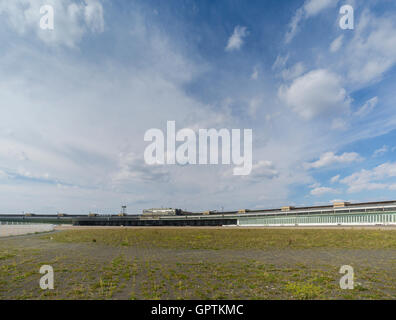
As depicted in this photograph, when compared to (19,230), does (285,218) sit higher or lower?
lower

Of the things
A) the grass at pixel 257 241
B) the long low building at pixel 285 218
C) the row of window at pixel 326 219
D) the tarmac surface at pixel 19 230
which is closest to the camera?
the grass at pixel 257 241

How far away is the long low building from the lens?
256 feet

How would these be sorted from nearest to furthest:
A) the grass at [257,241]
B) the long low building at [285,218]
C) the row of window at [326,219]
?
1. the grass at [257,241]
2. the row of window at [326,219]
3. the long low building at [285,218]

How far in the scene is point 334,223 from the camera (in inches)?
3511

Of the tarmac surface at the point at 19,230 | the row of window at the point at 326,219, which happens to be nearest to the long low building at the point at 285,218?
the row of window at the point at 326,219

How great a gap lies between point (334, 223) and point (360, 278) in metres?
92.5

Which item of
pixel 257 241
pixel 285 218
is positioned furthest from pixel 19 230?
pixel 285 218

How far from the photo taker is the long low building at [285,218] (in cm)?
7817

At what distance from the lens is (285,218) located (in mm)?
109625

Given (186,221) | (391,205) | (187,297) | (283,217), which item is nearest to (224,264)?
(187,297)

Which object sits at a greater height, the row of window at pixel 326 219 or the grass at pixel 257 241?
the grass at pixel 257 241

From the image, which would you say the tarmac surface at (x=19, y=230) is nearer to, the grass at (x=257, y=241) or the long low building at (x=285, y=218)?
the grass at (x=257, y=241)

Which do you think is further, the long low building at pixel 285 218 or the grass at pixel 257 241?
the long low building at pixel 285 218

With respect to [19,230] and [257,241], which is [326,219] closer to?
[257,241]
